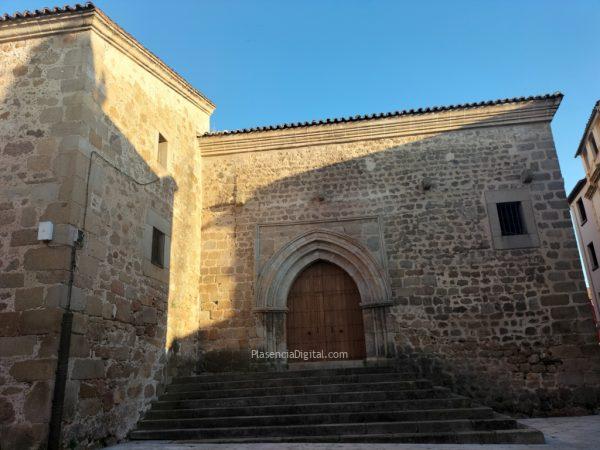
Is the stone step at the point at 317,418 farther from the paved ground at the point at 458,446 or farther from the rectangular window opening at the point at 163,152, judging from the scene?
the rectangular window opening at the point at 163,152

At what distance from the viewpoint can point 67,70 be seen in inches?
284

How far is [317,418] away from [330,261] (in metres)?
3.63

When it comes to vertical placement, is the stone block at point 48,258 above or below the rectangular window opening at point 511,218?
below

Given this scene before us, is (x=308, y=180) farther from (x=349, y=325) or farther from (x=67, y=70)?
(x=67, y=70)

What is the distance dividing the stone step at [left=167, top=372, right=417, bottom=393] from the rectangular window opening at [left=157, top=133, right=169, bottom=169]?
13.8 ft

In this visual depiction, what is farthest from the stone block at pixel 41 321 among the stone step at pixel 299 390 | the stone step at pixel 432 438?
the stone step at pixel 299 390

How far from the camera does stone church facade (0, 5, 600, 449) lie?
251 inches

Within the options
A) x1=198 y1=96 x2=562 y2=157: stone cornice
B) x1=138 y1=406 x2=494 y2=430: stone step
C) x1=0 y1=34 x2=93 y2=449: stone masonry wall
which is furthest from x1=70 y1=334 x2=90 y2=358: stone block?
x1=198 y1=96 x2=562 y2=157: stone cornice

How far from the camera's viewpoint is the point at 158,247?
873cm

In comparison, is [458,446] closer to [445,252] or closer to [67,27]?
[445,252]

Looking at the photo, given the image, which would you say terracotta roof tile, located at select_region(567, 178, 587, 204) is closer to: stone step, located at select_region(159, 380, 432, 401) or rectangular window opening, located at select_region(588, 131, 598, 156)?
rectangular window opening, located at select_region(588, 131, 598, 156)

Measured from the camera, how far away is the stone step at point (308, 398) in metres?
7.45

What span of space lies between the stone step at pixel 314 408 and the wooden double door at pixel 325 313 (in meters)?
2.23

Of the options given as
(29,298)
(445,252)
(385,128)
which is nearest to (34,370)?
(29,298)
